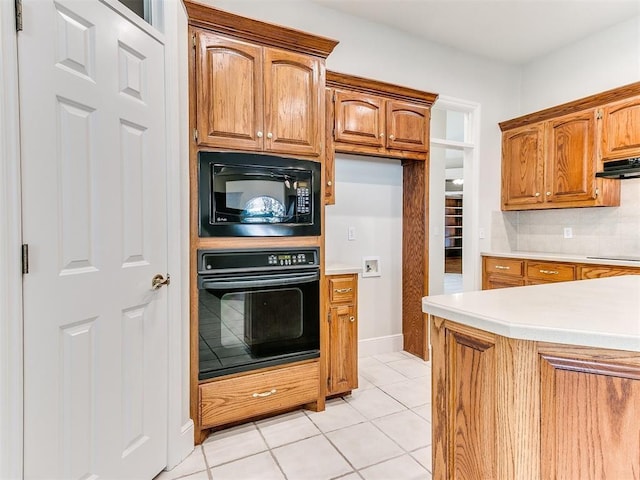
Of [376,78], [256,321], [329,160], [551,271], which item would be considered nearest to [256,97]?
[329,160]

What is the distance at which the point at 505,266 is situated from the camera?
3602 mm

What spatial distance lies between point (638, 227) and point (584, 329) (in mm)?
3123

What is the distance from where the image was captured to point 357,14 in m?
3.12

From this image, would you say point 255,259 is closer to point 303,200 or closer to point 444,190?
point 303,200

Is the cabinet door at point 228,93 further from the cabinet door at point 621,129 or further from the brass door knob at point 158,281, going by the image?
the cabinet door at point 621,129

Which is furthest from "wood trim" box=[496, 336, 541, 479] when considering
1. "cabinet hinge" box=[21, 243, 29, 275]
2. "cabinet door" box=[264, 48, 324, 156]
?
"cabinet door" box=[264, 48, 324, 156]

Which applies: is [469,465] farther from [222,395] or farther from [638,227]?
[638,227]

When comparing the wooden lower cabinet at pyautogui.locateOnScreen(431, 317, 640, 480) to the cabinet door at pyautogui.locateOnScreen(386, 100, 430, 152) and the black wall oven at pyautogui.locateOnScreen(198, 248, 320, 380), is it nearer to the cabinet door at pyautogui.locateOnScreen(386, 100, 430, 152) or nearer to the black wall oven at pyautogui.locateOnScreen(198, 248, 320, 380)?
the black wall oven at pyautogui.locateOnScreen(198, 248, 320, 380)

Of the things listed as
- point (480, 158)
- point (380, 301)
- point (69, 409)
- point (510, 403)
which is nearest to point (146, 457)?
point (69, 409)

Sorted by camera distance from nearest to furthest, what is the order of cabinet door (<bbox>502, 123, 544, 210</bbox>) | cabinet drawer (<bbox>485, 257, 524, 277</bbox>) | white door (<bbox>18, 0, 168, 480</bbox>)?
white door (<bbox>18, 0, 168, 480</bbox>)
cabinet drawer (<bbox>485, 257, 524, 277</bbox>)
cabinet door (<bbox>502, 123, 544, 210</bbox>)

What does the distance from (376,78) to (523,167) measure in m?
1.86

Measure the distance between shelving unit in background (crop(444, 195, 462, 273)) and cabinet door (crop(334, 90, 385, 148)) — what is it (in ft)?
22.7

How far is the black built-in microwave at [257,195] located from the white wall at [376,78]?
884 mm

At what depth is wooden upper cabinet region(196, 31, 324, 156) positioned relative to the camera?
1959 mm
